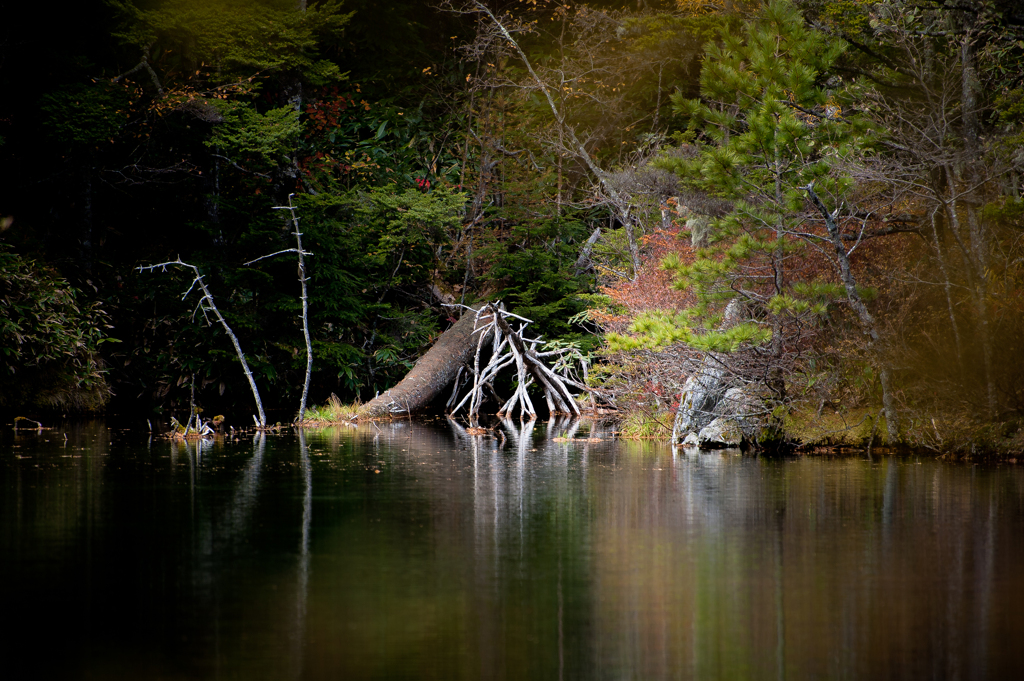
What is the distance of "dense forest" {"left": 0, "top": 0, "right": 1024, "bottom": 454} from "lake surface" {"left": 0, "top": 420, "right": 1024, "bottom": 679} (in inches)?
95.4

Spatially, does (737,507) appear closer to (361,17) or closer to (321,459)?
(321,459)

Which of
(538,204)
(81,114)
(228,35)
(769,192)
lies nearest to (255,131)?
(228,35)

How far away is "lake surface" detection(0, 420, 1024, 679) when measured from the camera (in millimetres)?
4277

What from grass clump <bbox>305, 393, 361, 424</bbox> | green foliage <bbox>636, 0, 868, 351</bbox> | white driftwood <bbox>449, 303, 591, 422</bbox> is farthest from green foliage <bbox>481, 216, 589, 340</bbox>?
green foliage <bbox>636, 0, 868, 351</bbox>

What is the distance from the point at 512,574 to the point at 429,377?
14.4 m

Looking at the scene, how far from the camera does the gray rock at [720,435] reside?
43.8ft

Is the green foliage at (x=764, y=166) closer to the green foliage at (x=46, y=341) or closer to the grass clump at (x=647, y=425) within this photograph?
the grass clump at (x=647, y=425)

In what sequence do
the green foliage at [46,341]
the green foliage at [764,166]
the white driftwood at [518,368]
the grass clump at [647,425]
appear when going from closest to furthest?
the green foliage at [764,166] < the grass clump at [647,425] < the green foliage at [46,341] < the white driftwood at [518,368]

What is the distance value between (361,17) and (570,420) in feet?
40.3

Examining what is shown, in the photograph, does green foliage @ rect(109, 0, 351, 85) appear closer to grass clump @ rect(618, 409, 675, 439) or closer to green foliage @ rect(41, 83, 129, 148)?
green foliage @ rect(41, 83, 129, 148)

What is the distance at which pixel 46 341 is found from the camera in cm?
1795

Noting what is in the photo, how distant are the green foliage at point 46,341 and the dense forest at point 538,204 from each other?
0.21ft

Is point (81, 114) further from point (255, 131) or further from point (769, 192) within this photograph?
point (769, 192)

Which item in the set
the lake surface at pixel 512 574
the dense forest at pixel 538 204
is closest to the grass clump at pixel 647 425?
the dense forest at pixel 538 204
